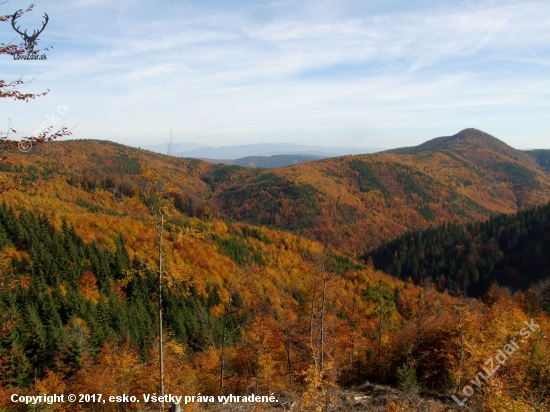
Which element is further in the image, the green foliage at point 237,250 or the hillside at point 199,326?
the green foliage at point 237,250

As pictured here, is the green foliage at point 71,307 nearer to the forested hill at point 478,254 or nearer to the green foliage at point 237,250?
the green foliage at point 237,250

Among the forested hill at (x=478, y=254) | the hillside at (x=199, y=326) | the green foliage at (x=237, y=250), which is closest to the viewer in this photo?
the hillside at (x=199, y=326)

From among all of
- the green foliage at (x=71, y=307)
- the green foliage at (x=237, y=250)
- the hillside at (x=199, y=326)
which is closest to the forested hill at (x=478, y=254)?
the hillside at (x=199, y=326)

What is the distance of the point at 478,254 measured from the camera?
11638 centimetres

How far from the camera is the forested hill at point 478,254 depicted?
100875 millimetres

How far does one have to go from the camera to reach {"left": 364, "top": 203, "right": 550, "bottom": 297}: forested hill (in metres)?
101

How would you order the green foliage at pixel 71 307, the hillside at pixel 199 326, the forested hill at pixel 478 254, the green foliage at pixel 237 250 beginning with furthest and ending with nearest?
the forested hill at pixel 478 254 < the green foliage at pixel 237 250 < the green foliage at pixel 71 307 < the hillside at pixel 199 326

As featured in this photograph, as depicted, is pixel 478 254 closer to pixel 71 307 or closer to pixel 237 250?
pixel 237 250

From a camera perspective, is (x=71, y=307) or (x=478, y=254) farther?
(x=478, y=254)

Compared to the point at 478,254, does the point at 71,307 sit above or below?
above

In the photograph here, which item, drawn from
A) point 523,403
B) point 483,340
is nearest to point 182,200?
point 483,340

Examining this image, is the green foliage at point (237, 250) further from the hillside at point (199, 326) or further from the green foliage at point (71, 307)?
the green foliage at point (71, 307)

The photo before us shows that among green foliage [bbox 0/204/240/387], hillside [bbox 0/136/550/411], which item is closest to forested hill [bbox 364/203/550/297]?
hillside [bbox 0/136/550/411]

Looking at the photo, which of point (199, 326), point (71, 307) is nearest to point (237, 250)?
point (199, 326)
